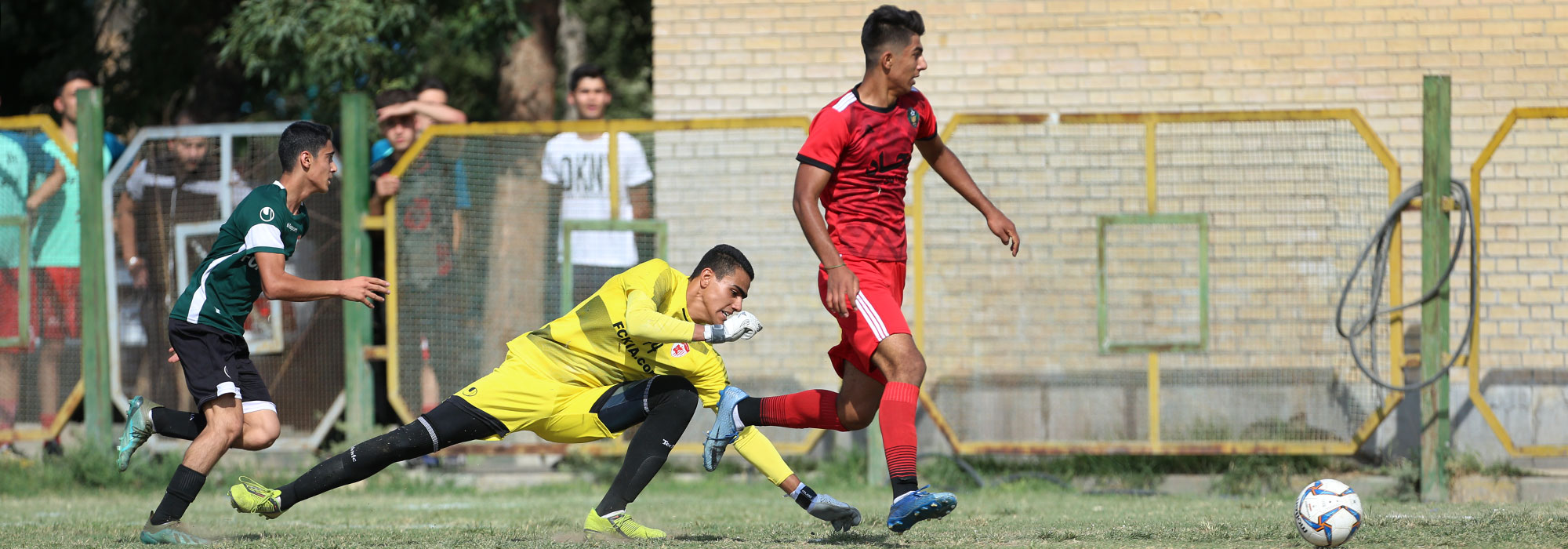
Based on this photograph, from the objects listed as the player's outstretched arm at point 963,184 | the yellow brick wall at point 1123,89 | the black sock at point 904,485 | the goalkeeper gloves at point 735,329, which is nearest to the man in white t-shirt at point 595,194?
the yellow brick wall at point 1123,89

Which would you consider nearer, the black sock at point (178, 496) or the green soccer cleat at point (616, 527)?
the green soccer cleat at point (616, 527)

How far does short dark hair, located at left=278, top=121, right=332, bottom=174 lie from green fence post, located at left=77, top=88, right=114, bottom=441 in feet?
12.6

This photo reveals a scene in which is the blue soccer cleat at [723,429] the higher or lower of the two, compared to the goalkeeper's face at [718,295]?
lower

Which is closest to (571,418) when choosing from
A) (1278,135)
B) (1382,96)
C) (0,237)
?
(1278,135)

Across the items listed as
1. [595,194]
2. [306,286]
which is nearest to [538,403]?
[306,286]

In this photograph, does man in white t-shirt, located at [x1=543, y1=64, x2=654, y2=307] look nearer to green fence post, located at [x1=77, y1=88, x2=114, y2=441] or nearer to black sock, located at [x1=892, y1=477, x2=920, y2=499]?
green fence post, located at [x1=77, y1=88, x2=114, y2=441]

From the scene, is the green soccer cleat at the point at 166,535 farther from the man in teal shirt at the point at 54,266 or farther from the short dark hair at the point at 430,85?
the short dark hair at the point at 430,85

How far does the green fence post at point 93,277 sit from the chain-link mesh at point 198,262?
12 centimetres

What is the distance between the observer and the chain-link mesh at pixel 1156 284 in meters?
8.80

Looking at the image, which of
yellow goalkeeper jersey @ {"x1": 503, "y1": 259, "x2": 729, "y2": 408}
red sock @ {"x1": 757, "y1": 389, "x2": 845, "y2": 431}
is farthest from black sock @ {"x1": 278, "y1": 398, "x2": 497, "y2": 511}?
red sock @ {"x1": 757, "y1": 389, "x2": 845, "y2": 431}

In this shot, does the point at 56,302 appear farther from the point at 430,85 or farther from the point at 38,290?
the point at 430,85

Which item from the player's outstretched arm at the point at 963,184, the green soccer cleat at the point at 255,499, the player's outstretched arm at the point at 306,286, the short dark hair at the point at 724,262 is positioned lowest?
the green soccer cleat at the point at 255,499

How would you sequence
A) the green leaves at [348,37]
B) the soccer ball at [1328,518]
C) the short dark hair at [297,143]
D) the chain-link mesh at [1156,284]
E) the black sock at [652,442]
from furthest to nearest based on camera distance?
1. the green leaves at [348,37]
2. the chain-link mesh at [1156,284]
3. the short dark hair at [297,143]
4. the black sock at [652,442]
5. the soccer ball at [1328,518]

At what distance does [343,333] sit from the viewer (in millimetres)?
9523
